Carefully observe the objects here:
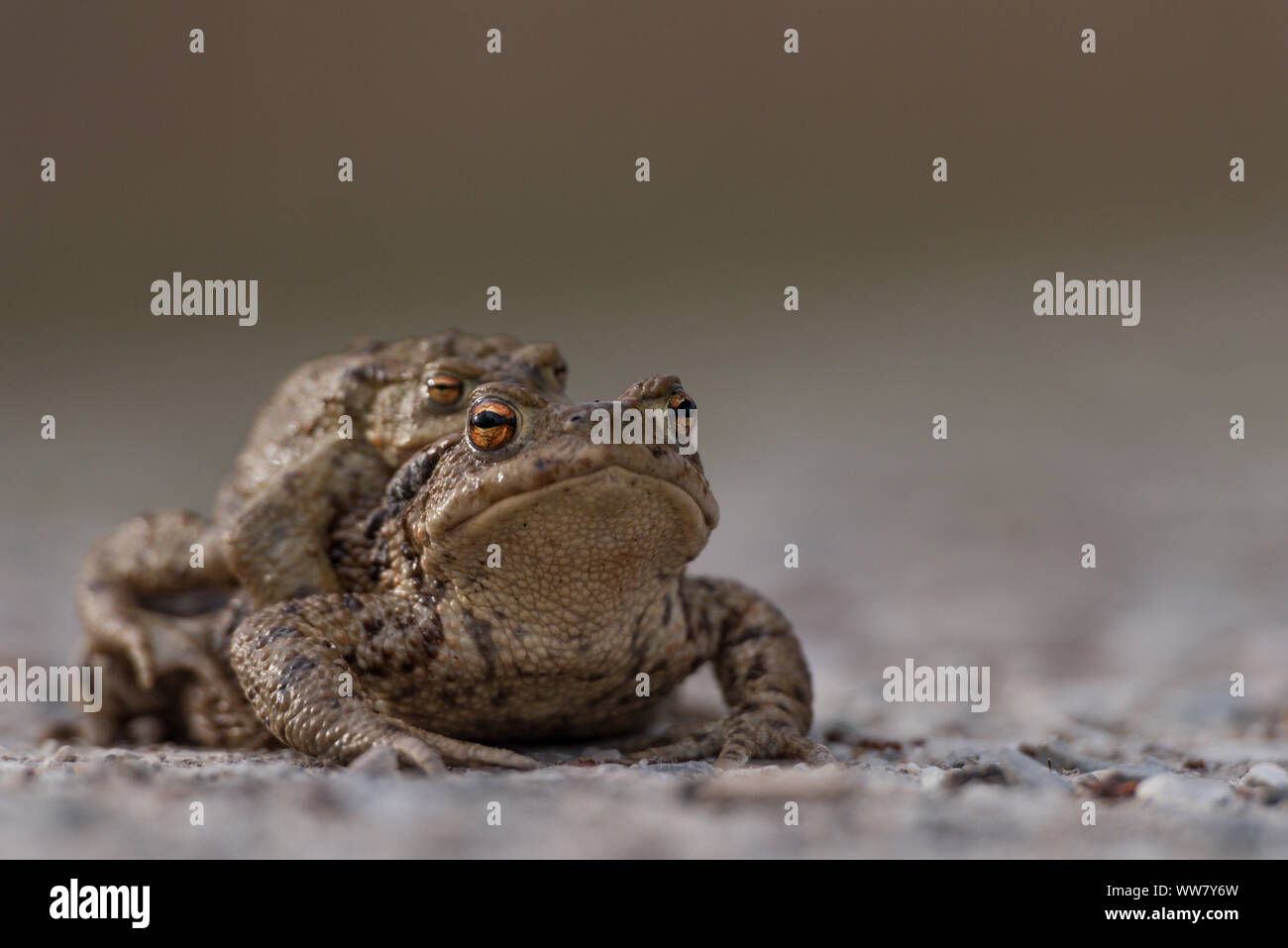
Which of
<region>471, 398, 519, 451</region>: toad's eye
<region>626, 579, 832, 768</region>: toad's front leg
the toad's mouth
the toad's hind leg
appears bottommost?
<region>626, 579, 832, 768</region>: toad's front leg

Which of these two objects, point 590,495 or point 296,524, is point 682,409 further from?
point 296,524

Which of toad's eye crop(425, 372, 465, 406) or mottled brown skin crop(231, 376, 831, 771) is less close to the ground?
toad's eye crop(425, 372, 465, 406)

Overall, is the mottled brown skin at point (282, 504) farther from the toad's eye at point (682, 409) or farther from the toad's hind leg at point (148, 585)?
the toad's eye at point (682, 409)

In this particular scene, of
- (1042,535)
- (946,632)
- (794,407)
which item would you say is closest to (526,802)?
(946,632)

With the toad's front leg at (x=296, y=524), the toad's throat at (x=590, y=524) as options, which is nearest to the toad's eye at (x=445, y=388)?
the toad's front leg at (x=296, y=524)

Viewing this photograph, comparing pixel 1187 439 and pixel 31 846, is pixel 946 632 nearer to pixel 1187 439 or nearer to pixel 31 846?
pixel 31 846

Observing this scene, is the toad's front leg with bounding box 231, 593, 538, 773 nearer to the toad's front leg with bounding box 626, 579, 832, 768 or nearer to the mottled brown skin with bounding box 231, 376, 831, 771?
the mottled brown skin with bounding box 231, 376, 831, 771

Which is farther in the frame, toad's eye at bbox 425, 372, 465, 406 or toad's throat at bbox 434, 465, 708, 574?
toad's eye at bbox 425, 372, 465, 406

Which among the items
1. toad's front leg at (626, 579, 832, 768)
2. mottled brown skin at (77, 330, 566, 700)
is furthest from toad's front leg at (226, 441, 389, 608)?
toad's front leg at (626, 579, 832, 768)
